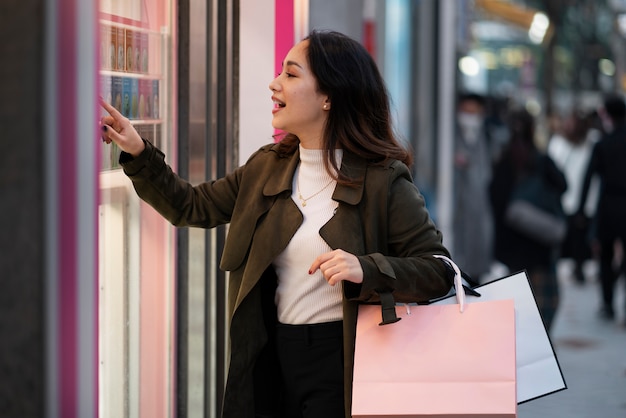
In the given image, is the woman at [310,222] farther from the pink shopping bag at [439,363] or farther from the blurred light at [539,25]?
the blurred light at [539,25]

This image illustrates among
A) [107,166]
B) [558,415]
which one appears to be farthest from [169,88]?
[558,415]

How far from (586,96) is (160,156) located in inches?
1108

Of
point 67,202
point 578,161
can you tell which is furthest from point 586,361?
point 67,202

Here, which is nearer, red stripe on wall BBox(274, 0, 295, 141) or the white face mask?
red stripe on wall BBox(274, 0, 295, 141)

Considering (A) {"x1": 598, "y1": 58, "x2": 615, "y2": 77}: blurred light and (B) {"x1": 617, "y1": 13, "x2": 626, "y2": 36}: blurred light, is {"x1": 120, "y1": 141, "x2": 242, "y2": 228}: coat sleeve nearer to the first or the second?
(B) {"x1": 617, "y1": 13, "x2": 626, "y2": 36}: blurred light

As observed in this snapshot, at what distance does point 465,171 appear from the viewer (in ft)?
31.6

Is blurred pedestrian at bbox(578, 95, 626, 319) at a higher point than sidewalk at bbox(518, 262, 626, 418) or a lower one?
higher

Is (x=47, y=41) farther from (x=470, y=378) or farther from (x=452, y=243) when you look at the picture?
(x=452, y=243)

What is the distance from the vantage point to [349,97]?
2.95m

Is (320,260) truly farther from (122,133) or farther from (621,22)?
(621,22)

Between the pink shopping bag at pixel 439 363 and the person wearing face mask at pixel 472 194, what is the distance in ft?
22.4

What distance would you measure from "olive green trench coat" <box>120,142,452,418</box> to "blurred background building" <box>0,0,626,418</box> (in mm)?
234

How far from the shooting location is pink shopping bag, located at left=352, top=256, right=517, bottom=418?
8.84 ft

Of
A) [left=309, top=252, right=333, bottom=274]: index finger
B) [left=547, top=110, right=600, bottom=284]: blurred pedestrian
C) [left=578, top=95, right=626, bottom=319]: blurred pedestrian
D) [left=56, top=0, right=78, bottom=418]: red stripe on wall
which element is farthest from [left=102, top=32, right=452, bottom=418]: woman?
[left=547, top=110, right=600, bottom=284]: blurred pedestrian
